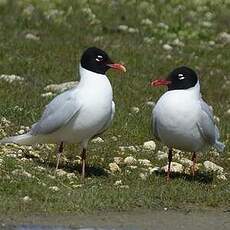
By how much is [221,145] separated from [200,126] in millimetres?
701

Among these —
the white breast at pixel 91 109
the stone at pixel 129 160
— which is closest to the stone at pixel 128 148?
the stone at pixel 129 160

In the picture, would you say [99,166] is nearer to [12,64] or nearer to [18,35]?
[12,64]

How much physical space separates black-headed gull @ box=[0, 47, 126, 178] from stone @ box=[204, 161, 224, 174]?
1.85 meters

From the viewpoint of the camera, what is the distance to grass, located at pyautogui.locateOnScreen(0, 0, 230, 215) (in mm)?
11844

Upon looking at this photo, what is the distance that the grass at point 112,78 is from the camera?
1184 centimetres

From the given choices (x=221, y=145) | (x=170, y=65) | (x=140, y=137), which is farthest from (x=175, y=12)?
(x=221, y=145)

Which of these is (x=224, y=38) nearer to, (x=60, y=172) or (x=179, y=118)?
(x=179, y=118)

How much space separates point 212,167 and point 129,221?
3.29 m

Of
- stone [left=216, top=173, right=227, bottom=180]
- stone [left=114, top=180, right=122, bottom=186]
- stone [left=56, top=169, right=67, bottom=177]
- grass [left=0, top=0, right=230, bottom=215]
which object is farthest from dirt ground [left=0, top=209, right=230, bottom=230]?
stone [left=216, top=173, right=227, bottom=180]

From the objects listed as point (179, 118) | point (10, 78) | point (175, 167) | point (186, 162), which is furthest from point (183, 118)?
point (10, 78)

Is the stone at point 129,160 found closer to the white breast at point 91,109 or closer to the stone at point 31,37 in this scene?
the white breast at point 91,109

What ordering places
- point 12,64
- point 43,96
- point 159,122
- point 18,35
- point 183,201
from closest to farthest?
point 183,201
point 159,122
point 43,96
point 12,64
point 18,35

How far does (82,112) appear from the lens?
495 inches

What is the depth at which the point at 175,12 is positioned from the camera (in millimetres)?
23953
